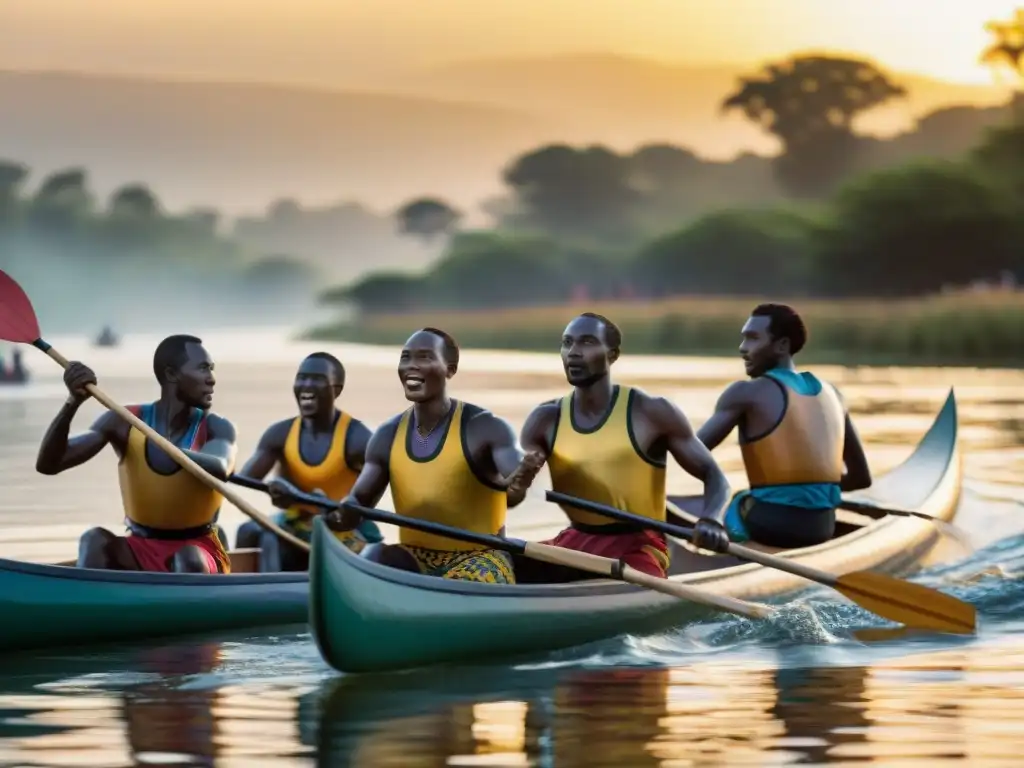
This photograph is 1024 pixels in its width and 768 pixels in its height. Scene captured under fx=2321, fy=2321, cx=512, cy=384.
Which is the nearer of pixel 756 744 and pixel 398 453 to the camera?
pixel 756 744

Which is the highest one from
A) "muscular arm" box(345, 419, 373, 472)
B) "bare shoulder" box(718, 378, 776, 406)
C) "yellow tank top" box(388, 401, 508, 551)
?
"bare shoulder" box(718, 378, 776, 406)

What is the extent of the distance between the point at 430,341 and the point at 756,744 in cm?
230

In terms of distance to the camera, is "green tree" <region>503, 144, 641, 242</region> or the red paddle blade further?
"green tree" <region>503, 144, 641, 242</region>

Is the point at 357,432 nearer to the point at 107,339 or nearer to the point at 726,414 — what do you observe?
the point at 726,414

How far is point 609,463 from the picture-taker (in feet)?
32.1

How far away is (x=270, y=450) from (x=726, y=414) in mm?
2294

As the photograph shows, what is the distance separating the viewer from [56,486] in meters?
19.1

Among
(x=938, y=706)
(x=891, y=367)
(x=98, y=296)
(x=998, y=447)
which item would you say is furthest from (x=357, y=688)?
(x=98, y=296)

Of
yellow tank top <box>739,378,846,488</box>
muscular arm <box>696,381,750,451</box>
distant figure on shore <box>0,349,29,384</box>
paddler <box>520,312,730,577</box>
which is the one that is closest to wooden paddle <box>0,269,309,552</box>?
paddler <box>520,312,730,577</box>

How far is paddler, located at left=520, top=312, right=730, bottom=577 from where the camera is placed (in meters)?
9.62

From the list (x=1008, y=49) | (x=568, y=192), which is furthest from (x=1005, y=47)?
(x=568, y=192)

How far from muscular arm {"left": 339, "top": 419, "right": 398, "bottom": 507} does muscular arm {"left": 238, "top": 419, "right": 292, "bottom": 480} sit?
7.09 ft

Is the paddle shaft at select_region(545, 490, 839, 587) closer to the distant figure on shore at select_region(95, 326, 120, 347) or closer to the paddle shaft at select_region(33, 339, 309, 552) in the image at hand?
the paddle shaft at select_region(33, 339, 309, 552)

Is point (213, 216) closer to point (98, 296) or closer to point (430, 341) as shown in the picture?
point (98, 296)
